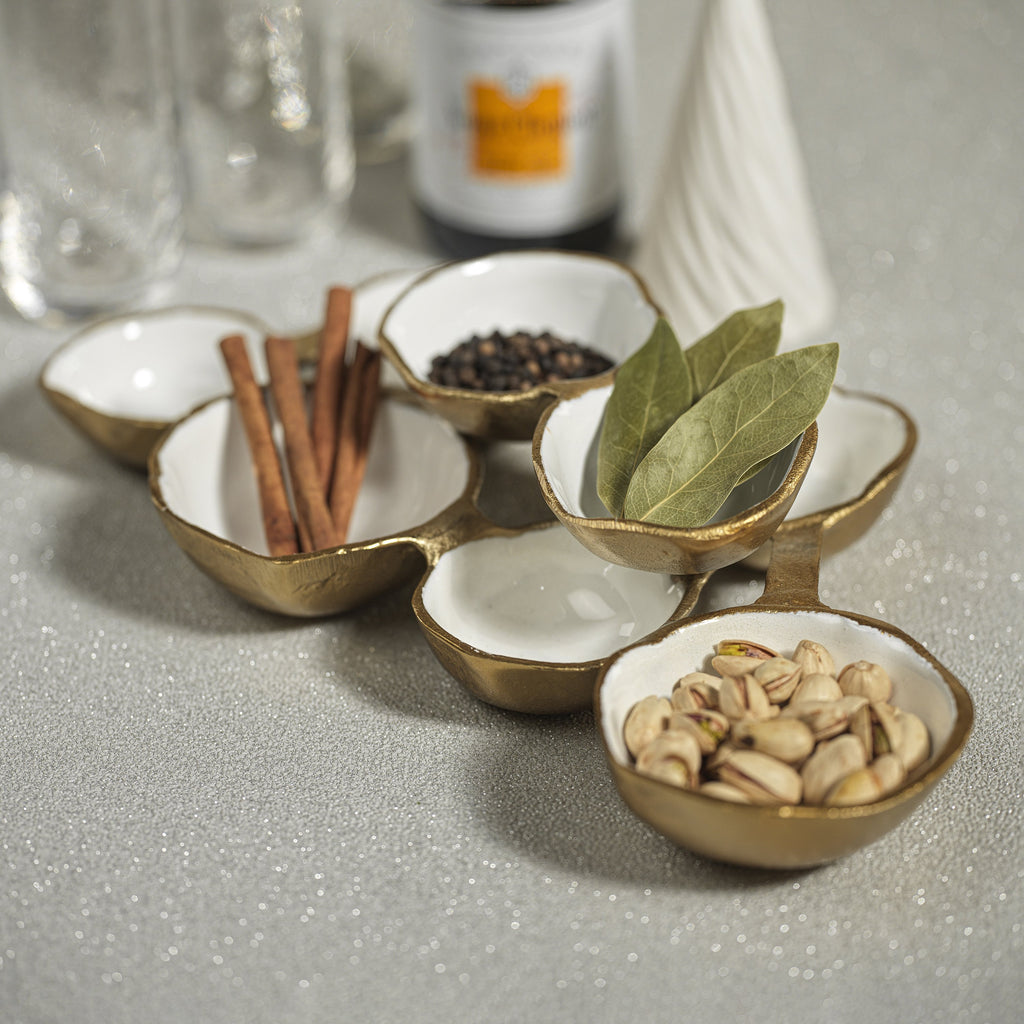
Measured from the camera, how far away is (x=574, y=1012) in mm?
349

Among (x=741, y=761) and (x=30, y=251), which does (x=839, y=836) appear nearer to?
(x=741, y=761)

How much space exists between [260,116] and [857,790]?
1.80 feet

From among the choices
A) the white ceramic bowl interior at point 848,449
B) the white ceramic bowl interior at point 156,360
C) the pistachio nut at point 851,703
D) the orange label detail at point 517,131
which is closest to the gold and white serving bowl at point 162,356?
the white ceramic bowl interior at point 156,360

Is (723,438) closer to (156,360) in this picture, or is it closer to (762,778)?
(762,778)

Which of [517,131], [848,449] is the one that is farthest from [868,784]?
[517,131]

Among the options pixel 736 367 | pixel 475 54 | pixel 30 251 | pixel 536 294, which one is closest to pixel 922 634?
pixel 736 367

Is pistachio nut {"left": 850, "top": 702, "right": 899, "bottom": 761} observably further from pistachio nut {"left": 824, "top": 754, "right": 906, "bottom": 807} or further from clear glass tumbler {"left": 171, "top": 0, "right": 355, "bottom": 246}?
clear glass tumbler {"left": 171, "top": 0, "right": 355, "bottom": 246}

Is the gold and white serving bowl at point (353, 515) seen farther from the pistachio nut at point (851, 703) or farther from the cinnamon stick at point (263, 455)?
the pistachio nut at point (851, 703)

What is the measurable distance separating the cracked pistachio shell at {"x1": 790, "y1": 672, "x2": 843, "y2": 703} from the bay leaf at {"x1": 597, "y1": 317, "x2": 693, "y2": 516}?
0.37ft

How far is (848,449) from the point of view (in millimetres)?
521

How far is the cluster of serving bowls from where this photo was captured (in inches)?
14.7

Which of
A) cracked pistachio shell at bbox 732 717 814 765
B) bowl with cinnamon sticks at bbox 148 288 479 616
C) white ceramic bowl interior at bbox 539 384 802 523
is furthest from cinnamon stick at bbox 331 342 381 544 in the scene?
cracked pistachio shell at bbox 732 717 814 765

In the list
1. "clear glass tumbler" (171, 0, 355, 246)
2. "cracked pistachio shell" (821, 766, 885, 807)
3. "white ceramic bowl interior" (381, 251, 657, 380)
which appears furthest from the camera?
"clear glass tumbler" (171, 0, 355, 246)

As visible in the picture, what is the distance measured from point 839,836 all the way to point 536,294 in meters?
0.33
